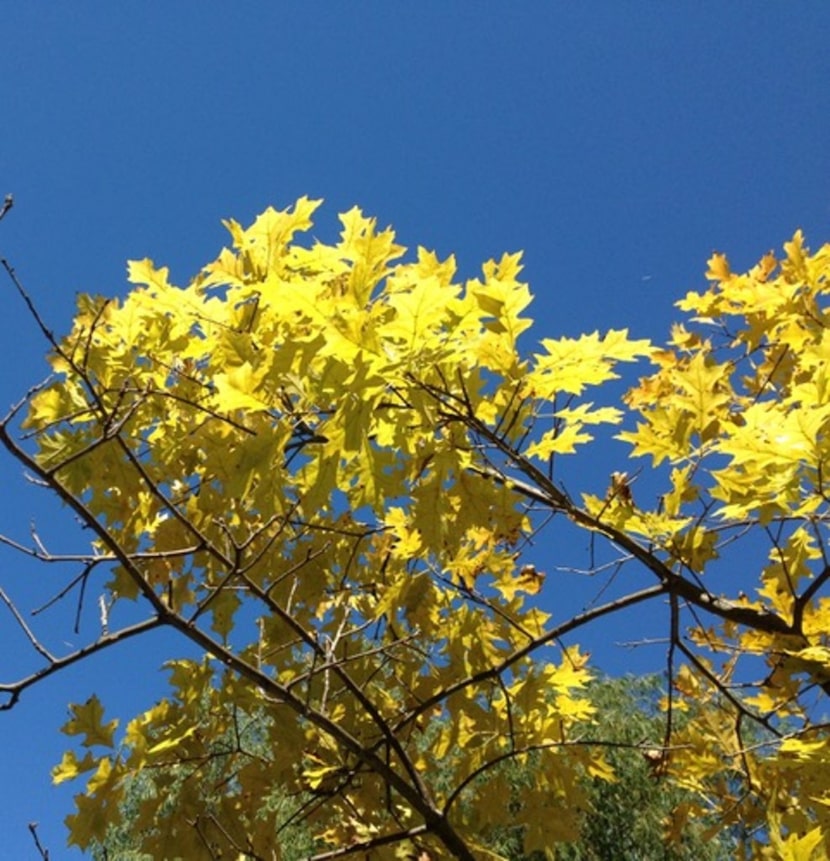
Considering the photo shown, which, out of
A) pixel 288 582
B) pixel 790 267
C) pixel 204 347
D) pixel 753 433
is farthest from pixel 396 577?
pixel 790 267

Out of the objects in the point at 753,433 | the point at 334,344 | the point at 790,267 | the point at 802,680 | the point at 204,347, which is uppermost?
the point at 204,347

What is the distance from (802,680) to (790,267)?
1177 mm

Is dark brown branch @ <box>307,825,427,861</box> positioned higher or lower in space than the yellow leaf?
lower

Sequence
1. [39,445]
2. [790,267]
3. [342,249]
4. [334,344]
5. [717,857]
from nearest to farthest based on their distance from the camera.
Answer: [334,344] → [342,249] → [39,445] → [790,267] → [717,857]

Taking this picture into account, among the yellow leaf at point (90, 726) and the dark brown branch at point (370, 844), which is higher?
the yellow leaf at point (90, 726)

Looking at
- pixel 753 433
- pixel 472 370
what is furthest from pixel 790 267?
pixel 472 370

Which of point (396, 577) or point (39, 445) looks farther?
point (396, 577)

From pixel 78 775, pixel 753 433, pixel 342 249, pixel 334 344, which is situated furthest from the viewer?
pixel 78 775

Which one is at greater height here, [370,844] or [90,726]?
[90,726]

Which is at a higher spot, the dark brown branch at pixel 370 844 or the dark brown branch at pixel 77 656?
the dark brown branch at pixel 77 656

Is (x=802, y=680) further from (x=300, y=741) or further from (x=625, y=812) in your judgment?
(x=625, y=812)

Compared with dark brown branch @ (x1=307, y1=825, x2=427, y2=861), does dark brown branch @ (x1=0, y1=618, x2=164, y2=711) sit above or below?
above

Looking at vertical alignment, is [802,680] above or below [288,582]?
below

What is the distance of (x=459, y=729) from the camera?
7.88ft
